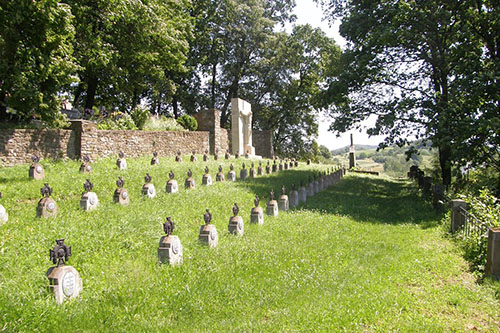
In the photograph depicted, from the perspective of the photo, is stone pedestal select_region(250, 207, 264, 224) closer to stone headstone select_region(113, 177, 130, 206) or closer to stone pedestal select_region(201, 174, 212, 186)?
stone headstone select_region(113, 177, 130, 206)

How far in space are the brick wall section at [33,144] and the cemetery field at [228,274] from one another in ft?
9.76

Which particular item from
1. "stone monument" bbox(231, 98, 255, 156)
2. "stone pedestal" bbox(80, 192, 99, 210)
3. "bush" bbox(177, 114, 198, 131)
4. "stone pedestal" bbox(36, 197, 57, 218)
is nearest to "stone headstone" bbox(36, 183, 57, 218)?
"stone pedestal" bbox(36, 197, 57, 218)

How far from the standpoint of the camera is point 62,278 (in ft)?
15.2

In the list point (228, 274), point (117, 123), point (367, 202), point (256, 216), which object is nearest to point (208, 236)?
point (228, 274)

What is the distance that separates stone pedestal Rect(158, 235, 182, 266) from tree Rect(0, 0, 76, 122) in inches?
362

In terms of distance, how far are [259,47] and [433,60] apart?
19.6 metres

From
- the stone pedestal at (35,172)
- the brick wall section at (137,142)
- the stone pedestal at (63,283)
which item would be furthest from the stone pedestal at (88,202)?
the brick wall section at (137,142)

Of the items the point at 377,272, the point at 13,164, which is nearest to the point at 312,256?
the point at 377,272

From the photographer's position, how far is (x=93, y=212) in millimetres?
8273

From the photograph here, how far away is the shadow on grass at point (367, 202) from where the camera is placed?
11227 millimetres

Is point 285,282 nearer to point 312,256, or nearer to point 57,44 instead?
point 312,256

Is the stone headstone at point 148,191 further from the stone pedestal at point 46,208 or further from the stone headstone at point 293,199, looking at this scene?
the stone headstone at point 293,199

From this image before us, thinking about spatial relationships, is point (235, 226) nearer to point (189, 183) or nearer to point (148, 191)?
point (148, 191)

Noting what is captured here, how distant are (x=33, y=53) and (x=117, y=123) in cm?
561
